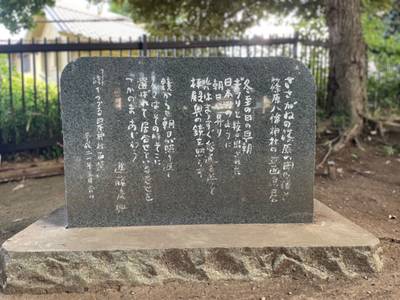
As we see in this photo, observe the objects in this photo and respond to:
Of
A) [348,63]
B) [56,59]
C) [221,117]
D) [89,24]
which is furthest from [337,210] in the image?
[89,24]

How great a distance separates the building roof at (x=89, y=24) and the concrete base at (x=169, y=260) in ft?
50.5

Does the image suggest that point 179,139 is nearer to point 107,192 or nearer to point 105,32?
point 107,192

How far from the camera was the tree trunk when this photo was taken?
23.2 ft

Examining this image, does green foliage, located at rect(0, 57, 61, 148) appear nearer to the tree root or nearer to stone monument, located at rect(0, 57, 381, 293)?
stone monument, located at rect(0, 57, 381, 293)

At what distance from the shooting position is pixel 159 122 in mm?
3877

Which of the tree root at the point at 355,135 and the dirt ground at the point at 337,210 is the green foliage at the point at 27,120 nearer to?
the dirt ground at the point at 337,210

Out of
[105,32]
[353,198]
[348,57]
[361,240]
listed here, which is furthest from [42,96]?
[105,32]

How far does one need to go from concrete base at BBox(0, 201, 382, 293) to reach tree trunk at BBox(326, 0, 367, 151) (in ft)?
12.4

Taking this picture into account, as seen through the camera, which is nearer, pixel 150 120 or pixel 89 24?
pixel 150 120

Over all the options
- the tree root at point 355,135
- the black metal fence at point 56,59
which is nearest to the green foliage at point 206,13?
the black metal fence at point 56,59

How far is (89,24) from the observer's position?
2019cm

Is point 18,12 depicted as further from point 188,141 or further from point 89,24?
point 89,24

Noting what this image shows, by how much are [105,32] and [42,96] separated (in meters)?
11.8

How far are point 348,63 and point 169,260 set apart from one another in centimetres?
479
